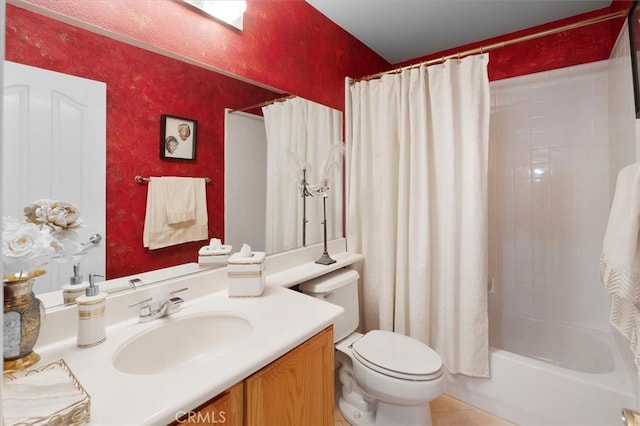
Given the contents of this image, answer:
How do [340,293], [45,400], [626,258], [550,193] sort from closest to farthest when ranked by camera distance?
[45,400], [626,258], [340,293], [550,193]

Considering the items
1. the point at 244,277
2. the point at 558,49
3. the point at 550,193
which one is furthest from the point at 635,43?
the point at 244,277

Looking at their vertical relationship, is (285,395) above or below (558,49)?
below

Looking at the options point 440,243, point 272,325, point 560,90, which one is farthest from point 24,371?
point 560,90

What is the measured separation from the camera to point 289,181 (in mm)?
1718

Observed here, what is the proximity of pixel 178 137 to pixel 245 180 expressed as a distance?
362 millimetres

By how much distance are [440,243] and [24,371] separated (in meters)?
1.82

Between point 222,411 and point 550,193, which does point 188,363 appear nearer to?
point 222,411

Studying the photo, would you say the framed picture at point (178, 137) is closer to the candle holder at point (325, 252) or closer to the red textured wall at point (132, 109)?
the red textured wall at point (132, 109)

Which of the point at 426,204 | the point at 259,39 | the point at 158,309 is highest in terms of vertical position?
the point at 259,39

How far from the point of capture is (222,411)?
2.41 feet

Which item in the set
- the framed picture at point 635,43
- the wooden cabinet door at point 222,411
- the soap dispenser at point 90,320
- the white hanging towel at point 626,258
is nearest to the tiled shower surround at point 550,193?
the framed picture at point 635,43

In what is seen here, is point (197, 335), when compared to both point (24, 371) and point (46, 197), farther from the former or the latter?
point (46, 197)

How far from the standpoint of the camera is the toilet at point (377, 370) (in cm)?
130

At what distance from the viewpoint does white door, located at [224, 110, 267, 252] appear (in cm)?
139
